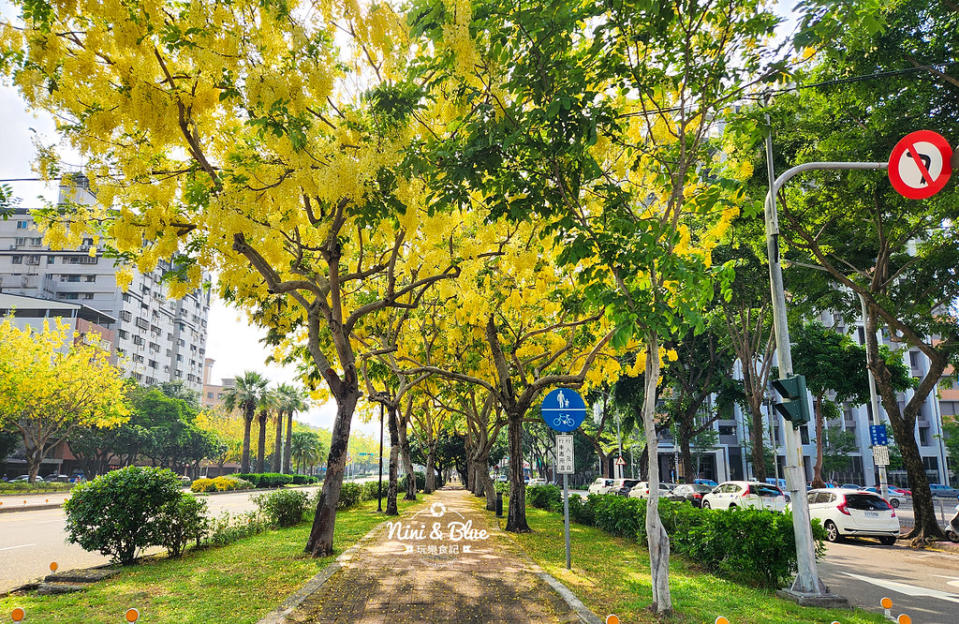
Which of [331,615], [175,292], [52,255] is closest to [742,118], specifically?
[331,615]

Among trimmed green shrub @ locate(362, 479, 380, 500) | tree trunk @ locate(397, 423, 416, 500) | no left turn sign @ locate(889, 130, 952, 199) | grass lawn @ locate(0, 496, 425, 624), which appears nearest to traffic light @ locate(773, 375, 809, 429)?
no left turn sign @ locate(889, 130, 952, 199)

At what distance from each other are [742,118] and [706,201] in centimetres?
129

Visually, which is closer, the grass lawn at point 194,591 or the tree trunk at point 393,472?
the grass lawn at point 194,591

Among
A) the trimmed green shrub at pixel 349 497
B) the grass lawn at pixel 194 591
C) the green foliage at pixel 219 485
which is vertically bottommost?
the green foliage at pixel 219 485

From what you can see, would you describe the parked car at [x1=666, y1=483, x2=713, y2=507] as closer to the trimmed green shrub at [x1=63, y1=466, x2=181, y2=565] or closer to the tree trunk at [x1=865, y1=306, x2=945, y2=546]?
the tree trunk at [x1=865, y1=306, x2=945, y2=546]

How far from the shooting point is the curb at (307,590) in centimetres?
582

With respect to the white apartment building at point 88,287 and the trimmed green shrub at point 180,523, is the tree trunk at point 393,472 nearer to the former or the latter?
the trimmed green shrub at point 180,523

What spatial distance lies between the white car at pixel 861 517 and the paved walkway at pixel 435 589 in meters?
9.55

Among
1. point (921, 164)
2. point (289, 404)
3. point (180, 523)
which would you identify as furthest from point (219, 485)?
point (921, 164)

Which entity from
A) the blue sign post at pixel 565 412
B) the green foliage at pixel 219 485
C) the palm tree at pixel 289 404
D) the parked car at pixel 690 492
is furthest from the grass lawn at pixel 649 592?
the palm tree at pixel 289 404

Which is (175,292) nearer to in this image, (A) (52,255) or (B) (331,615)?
(B) (331,615)

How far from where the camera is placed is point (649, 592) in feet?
24.7

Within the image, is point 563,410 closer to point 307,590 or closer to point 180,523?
point 307,590

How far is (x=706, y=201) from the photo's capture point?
625 cm
